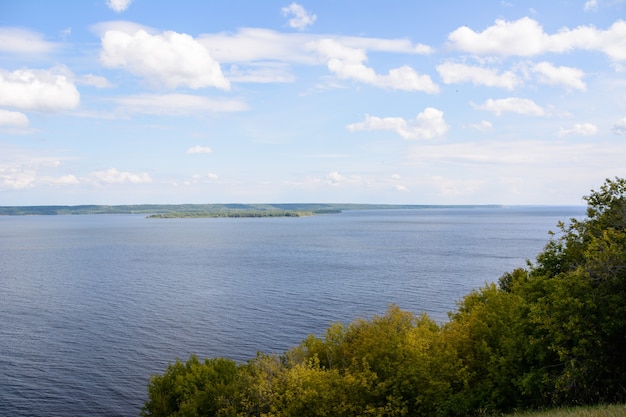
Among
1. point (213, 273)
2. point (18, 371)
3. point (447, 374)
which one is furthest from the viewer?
point (213, 273)

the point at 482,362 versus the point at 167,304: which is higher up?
the point at 482,362

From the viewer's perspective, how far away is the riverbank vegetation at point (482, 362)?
76.1ft

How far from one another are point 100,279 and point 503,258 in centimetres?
8999

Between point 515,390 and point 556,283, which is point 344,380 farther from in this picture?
point 556,283

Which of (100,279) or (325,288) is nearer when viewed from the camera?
(325,288)

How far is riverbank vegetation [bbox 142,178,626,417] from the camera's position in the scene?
23203mm

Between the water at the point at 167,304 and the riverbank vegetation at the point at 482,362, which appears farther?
the water at the point at 167,304

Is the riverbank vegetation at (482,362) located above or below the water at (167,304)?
above

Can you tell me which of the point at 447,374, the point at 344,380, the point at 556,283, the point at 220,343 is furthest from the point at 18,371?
the point at 556,283

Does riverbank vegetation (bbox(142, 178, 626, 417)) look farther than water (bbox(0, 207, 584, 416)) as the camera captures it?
No

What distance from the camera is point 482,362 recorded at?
1238 inches

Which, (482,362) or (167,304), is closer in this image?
(482,362)

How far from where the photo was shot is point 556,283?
25.8 m

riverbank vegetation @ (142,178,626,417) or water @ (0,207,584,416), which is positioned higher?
riverbank vegetation @ (142,178,626,417)
